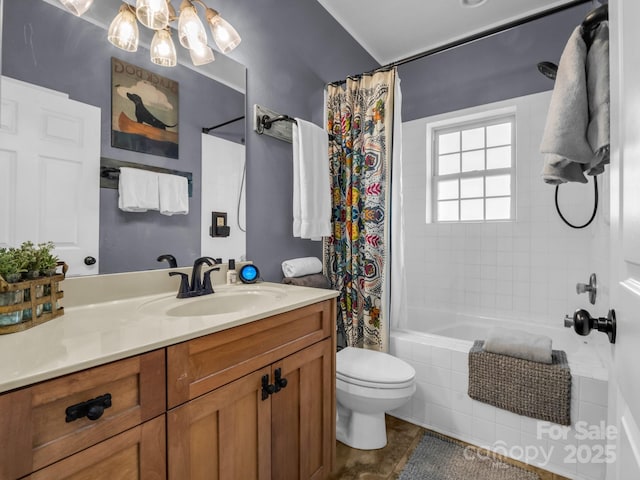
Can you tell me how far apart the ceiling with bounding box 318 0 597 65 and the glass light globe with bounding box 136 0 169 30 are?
1.40 meters

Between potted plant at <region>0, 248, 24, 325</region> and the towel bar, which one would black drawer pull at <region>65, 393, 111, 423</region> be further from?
the towel bar

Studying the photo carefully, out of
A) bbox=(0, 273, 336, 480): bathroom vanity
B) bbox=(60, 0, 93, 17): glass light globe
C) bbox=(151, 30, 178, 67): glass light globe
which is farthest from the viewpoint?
bbox=(151, 30, 178, 67): glass light globe

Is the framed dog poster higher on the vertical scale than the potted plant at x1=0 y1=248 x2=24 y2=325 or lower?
higher

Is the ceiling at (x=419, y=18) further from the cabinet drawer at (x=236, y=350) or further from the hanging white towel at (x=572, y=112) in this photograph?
the cabinet drawer at (x=236, y=350)

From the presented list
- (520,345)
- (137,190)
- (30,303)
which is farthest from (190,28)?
(520,345)

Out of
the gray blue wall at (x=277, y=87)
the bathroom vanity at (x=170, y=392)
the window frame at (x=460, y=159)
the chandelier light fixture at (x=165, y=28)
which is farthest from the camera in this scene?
the window frame at (x=460, y=159)

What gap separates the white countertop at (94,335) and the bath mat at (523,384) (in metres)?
1.10

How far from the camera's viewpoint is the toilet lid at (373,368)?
59.9 inches

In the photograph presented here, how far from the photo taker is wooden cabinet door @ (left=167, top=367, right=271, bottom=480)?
791mm

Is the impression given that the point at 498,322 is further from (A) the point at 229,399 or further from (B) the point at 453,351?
(A) the point at 229,399

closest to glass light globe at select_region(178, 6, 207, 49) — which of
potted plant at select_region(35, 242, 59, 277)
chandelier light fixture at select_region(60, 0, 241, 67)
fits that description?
chandelier light fixture at select_region(60, 0, 241, 67)

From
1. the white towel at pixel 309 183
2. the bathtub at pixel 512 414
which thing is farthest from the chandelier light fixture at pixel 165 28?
the bathtub at pixel 512 414

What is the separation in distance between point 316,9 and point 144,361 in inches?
94.0

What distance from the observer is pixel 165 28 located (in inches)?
50.8
